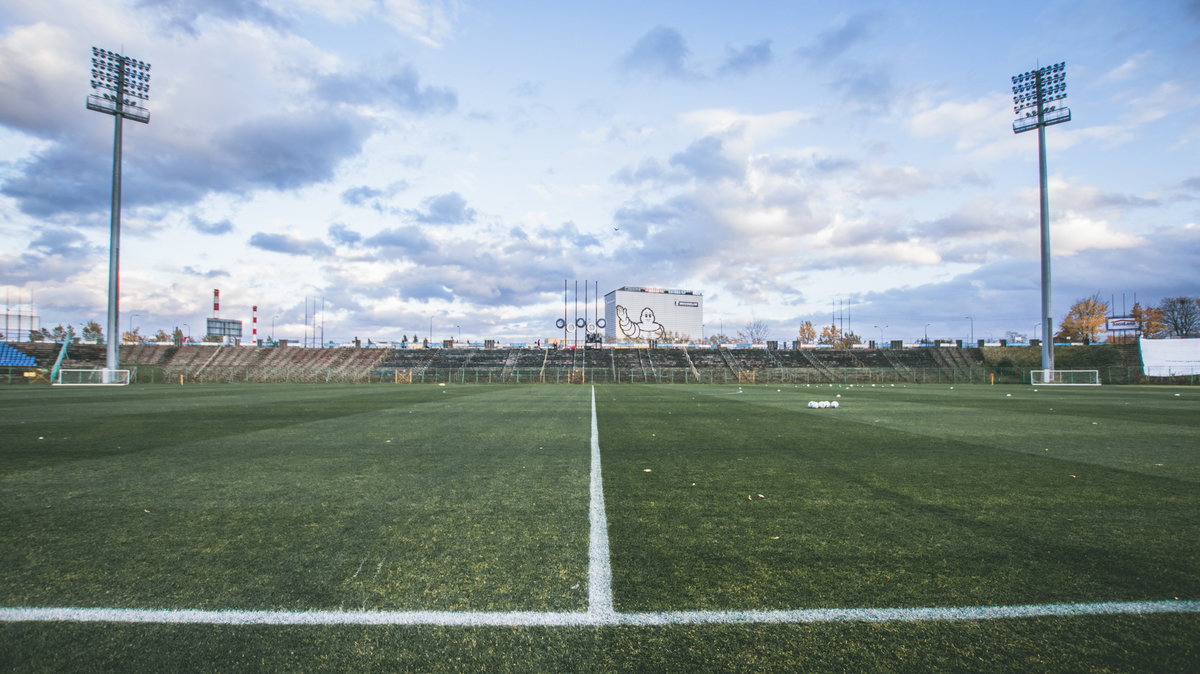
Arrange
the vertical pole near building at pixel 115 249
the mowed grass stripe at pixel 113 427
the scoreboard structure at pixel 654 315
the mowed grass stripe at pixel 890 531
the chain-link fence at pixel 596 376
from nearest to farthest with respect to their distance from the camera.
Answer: the mowed grass stripe at pixel 890 531
the mowed grass stripe at pixel 113 427
the vertical pole near building at pixel 115 249
the chain-link fence at pixel 596 376
the scoreboard structure at pixel 654 315

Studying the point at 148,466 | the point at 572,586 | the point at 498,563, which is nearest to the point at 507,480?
the point at 498,563

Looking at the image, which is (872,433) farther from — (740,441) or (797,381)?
(797,381)

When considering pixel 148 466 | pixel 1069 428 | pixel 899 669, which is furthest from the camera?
pixel 1069 428

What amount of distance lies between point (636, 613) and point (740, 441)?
676 centimetres

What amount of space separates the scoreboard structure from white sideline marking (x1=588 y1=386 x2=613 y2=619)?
102 m

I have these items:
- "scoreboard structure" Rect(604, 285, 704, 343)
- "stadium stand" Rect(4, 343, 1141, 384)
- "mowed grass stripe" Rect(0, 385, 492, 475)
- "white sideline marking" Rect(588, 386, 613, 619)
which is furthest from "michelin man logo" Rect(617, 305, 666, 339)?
"white sideline marking" Rect(588, 386, 613, 619)

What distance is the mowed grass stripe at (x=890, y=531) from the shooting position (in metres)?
2.94

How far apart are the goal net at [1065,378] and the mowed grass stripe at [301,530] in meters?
46.8

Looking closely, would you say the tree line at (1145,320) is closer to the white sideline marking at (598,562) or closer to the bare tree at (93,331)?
the white sideline marking at (598,562)

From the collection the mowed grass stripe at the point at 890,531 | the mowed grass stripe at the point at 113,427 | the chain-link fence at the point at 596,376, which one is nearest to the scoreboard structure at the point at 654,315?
the chain-link fence at the point at 596,376

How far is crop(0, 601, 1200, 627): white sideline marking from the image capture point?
260 cm

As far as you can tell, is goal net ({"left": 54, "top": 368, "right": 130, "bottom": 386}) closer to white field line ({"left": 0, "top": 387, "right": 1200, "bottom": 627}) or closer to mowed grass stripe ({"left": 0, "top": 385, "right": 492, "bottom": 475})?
mowed grass stripe ({"left": 0, "top": 385, "right": 492, "bottom": 475})

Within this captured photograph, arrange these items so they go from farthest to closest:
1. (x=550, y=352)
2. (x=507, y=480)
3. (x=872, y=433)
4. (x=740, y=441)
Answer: (x=550, y=352) → (x=872, y=433) → (x=740, y=441) → (x=507, y=480)

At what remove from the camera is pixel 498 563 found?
338 centimetres
